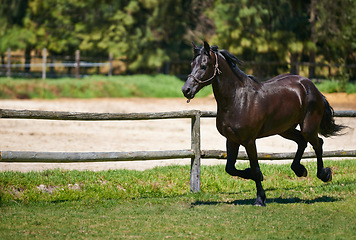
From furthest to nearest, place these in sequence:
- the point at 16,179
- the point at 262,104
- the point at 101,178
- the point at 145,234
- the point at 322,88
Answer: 1. the point at 322,88
2. the point at 101,178
3. the point at 16,179
4. the point at 262,104
5. the point at 145,234

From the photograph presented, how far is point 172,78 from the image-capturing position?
98.8 ft

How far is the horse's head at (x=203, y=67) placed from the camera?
664 cm

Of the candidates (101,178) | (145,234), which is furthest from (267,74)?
(145,234)

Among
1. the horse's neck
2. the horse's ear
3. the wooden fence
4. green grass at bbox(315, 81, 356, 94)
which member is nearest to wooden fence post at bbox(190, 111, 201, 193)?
the wooden fence

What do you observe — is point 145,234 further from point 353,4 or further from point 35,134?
point 353,4

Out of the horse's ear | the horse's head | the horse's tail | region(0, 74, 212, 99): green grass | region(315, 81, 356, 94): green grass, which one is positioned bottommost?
region(0, 74, 212, 99): green grass

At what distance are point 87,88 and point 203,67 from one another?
1950 centimetres

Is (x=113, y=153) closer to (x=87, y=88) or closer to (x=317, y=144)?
(x=317, y=144)

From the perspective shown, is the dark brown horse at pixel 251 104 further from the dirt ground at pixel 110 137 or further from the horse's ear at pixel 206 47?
the dirt ground at pixel 110 137

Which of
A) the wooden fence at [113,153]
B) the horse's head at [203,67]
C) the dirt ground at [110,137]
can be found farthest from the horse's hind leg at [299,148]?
the dirt ground at [110,137]

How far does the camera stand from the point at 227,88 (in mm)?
6965

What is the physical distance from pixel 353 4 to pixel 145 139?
1612 centimetres

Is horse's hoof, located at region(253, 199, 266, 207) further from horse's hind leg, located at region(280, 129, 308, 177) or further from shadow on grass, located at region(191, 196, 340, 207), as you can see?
horse's hind leg, located at region(280, 129, 308, 177)

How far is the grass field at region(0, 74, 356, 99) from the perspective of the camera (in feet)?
80.9
